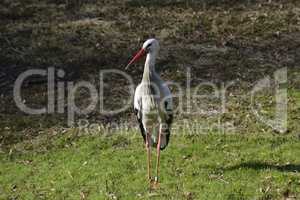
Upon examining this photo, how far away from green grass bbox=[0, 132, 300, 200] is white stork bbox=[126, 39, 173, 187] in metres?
0.87

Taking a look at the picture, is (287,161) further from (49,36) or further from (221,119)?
(49,36)

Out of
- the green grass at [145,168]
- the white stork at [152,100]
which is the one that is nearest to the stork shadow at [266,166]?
the green grass at [145,168]

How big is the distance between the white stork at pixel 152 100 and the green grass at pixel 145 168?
87 centimetres

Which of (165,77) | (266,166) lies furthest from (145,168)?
(165,77)

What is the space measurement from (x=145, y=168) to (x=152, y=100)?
6.71ft

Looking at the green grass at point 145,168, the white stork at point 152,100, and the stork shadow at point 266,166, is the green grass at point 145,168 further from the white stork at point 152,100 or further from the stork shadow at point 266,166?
the white stork at point 152,100

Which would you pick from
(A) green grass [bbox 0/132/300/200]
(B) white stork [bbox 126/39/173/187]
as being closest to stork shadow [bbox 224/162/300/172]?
(A) green grass [bbox 0/132/300/200]

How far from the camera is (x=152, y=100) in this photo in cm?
1339

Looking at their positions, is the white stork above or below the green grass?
above

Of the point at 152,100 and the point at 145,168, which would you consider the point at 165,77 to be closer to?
the point at 145,168

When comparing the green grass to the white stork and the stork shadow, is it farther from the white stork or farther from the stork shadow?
the white stork

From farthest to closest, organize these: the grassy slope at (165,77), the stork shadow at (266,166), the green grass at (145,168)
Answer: the stork shadow at (266,166), the grassy slope at (165,77), the green grass at (145,168)

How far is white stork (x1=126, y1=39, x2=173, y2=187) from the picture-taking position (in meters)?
13.3

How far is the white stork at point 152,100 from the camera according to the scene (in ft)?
43.7
